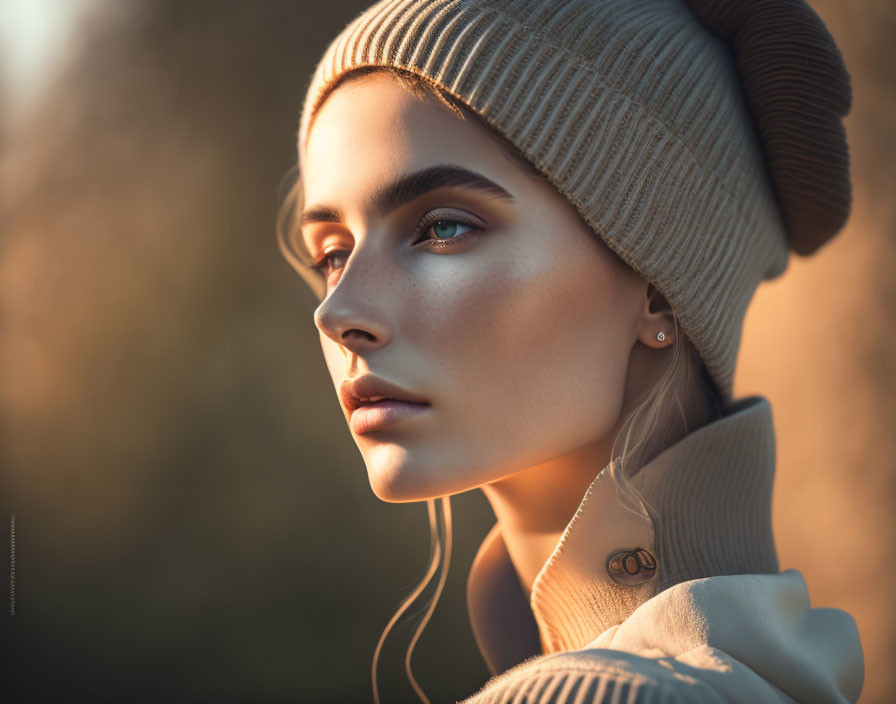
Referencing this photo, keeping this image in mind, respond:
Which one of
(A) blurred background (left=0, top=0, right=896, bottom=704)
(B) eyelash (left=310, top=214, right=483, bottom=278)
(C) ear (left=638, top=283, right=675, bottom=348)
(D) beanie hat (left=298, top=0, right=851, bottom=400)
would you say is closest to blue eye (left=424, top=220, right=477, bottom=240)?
(B) eyelash (left=310, top=214, right=483, bottom=278)

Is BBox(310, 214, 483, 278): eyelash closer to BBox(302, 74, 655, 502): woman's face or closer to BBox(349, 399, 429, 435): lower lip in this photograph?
BBox(302, 74, 655, 502): woman's face

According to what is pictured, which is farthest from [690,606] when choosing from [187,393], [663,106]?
[187,393]

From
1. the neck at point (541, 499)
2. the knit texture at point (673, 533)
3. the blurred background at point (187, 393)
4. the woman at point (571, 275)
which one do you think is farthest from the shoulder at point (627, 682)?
the blurred background at point (187, 393)

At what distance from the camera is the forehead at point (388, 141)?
95 cm

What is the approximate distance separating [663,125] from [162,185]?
1590 mm

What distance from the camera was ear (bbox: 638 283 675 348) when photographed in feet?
3.36

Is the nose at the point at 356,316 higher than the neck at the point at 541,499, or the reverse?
the nose at the point at 356,316

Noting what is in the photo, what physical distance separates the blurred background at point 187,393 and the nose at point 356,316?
1.21 metres

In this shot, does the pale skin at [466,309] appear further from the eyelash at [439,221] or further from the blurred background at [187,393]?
the blurred background at [187,393]

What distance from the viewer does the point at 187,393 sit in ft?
7.19

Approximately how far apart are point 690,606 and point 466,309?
374mm

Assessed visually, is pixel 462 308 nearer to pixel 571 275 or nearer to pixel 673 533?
pixel 571 275

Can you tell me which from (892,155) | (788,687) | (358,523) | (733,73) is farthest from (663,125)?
(358,523)

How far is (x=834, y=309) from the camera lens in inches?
69.6
